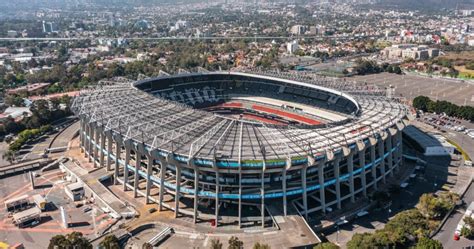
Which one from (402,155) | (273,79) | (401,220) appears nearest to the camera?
(401,220)

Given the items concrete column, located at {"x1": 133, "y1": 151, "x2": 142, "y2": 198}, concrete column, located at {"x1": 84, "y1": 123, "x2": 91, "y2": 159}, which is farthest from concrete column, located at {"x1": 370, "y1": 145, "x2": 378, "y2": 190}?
concrete column, located at {"x1": 84, "y1": 123, "x2": 91, "y2": 159}

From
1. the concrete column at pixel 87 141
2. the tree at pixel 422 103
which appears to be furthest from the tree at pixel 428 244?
the tree at pixel 422 103

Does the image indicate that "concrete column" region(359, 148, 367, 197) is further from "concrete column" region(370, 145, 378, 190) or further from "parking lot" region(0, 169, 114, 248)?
"parking lot" region(0, 169, 114, 248)

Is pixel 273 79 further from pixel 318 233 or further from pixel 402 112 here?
pixel 318 233

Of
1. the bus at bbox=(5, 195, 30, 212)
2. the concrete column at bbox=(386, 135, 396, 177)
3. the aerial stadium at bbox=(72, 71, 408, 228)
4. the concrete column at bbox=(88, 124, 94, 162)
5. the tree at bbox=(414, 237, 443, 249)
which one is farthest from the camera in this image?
the concrete column at bbox=(88, 124, 94, 162)

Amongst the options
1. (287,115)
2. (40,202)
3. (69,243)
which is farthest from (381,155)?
(40,202)

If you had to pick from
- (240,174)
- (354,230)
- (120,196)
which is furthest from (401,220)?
(120,196)

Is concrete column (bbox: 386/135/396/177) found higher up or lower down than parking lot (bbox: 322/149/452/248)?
higher up
